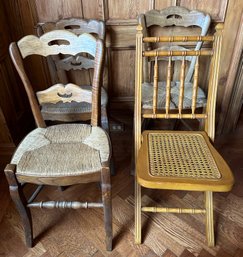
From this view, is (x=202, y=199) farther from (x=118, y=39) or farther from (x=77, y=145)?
(x=118, y=39)

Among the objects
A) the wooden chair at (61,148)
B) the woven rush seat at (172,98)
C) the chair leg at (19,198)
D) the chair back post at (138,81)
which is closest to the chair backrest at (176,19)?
the woven rush seat at (172,98)

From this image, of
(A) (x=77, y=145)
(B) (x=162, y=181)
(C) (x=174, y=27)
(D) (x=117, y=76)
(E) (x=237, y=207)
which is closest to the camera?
(B) (x=162, y=181)

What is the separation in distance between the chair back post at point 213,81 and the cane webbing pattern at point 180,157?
2.7 inches

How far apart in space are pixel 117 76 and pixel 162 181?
947mm

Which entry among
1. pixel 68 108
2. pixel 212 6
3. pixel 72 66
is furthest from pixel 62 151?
pixel 212 6

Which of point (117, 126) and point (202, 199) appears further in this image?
point (117, 126)

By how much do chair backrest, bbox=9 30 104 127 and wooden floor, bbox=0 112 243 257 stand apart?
570 mm

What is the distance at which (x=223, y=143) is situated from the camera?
5.86 feet

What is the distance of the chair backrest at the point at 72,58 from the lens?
4.34ft

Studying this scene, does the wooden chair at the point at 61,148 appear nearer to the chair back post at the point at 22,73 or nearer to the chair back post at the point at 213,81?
Result: the chair back post at the point at 22,73


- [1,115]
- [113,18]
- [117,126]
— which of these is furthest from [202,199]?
[1,115]

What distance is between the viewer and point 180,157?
3.17 ft

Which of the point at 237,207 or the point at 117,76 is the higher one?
the point at 117,76

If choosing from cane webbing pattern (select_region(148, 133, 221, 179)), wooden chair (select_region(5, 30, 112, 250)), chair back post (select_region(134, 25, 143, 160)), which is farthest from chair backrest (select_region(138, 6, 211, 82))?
cane webbing pattern (select_region(148, 133, 221, 179))
